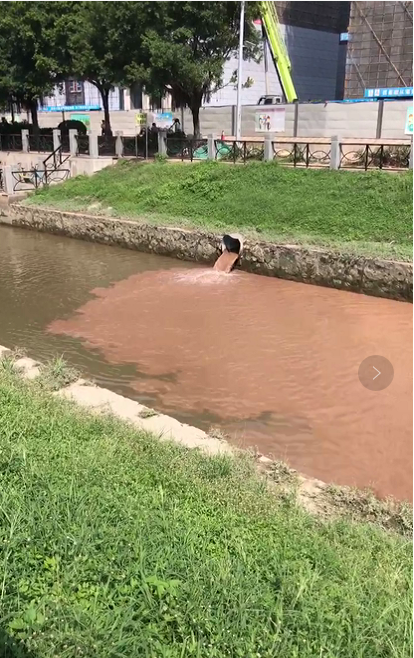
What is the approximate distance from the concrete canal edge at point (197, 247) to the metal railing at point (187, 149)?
5.47m

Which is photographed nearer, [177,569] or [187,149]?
[177,569]

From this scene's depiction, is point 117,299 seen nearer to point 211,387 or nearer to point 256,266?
point 256,266

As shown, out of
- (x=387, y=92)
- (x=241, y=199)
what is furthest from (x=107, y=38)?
(x=387, y=92)

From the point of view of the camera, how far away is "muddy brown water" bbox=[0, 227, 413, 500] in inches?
188

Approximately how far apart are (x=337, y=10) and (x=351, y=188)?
107 feet

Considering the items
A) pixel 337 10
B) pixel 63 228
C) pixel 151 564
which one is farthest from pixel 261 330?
pixel 337 10

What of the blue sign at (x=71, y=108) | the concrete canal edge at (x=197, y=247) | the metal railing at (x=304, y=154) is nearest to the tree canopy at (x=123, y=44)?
the metal railing at (x=304, y=154)

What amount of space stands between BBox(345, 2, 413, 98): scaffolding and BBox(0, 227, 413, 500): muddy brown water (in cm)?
1888

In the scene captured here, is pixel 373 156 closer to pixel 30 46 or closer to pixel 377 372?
pixel 377 372

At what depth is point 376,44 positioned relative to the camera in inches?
1133

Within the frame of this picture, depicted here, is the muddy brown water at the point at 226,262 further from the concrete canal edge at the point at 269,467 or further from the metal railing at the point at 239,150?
the concrete canal edge at the point at 269,467

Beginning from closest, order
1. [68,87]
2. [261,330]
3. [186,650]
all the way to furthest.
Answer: [186,650] < [261,330] < [68,87]

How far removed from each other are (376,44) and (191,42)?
37.1ft

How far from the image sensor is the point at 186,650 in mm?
2805
